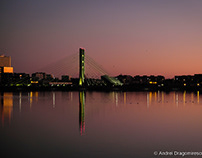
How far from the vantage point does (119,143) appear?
10.6 meters

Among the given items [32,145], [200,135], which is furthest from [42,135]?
[200,135]

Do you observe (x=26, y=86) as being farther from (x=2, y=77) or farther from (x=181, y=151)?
(x=181, y=151)

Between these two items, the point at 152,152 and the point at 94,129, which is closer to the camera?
the point at 152,152

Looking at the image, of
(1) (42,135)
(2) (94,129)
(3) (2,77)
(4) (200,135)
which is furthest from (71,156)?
(3) (2,77)

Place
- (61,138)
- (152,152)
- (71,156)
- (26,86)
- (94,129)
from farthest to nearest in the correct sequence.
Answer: (26,86)
(94,129)
(61,138)
(152,152)
(71,156)

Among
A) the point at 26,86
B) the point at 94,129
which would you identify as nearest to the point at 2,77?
the point at 26,86

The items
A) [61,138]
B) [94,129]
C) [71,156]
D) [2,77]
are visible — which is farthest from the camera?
[2,77]

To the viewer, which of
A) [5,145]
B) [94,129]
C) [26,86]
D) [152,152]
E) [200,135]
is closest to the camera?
[152,152]

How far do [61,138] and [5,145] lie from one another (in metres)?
2.52

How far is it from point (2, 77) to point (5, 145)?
120m

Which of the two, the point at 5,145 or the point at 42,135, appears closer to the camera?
the point at 5,145

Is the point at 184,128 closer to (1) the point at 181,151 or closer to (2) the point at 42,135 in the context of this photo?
(1) the point at 181,151

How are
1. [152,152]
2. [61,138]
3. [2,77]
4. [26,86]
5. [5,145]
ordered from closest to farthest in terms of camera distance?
[152,152] < [5,145] < [61,138] < [26,86] < [2,77]

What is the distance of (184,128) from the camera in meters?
14.6
